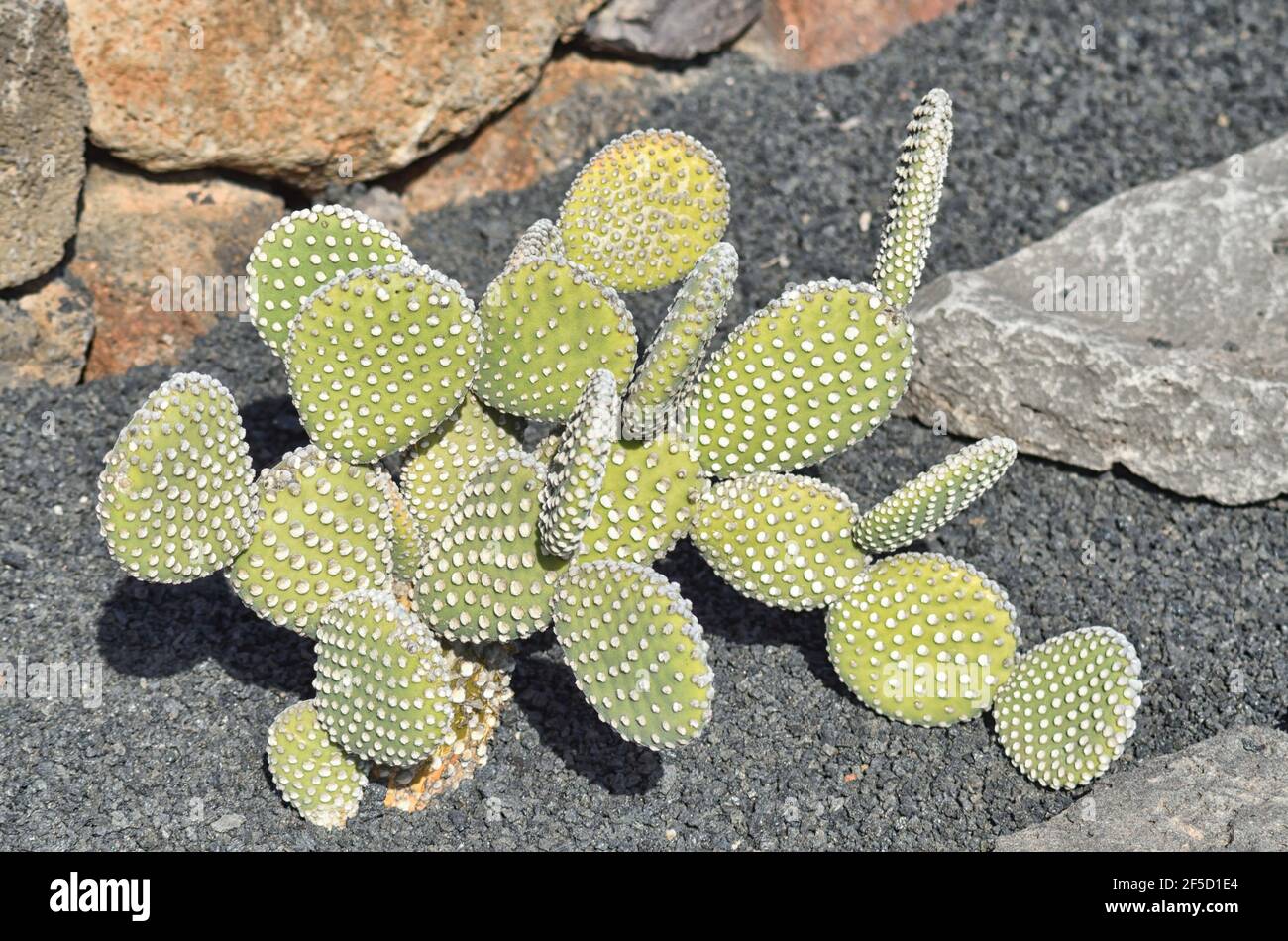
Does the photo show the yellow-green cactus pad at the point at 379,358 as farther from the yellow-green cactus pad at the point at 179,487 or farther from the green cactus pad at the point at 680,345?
the green cactus pad at the point at 680,345

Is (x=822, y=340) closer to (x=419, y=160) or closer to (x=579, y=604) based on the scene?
(x=579, y=604)

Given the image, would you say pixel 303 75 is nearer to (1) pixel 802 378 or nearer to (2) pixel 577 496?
(1) pixel 802 378

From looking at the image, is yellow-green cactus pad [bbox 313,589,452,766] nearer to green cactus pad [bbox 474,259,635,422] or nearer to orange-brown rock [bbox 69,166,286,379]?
green cactus pad [bbox 474,259,635,422]

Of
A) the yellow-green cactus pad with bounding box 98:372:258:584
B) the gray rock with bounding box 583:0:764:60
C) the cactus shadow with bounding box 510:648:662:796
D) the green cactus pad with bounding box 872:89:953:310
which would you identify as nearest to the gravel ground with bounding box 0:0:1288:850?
the cactus shadow with bounding box 510:648:662:796

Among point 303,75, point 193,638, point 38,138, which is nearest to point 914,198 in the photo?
point 193,638

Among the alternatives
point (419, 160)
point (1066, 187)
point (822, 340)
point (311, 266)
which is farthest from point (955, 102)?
point (311, 266)

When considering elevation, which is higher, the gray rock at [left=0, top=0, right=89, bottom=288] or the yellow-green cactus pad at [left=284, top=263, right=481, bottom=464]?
the yellow-green cactus pad at [left=284, top=263, right=481, bottom=464]
